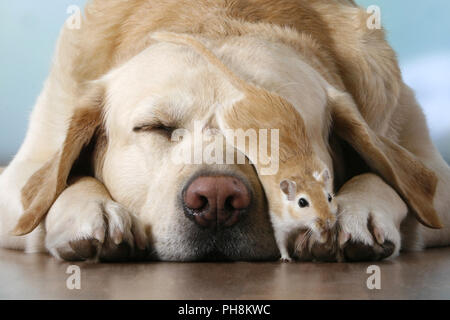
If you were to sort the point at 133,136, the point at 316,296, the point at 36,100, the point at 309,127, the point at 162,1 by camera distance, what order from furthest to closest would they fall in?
the point at 36,100
the point at 162,1
the point at 133,136
the point at 309,127
the point at 316,296

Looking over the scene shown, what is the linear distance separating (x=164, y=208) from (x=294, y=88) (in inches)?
28.6

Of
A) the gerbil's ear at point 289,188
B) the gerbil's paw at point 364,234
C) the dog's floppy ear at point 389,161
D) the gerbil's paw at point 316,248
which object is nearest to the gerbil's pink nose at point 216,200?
the gerbil's ear at point 289,188

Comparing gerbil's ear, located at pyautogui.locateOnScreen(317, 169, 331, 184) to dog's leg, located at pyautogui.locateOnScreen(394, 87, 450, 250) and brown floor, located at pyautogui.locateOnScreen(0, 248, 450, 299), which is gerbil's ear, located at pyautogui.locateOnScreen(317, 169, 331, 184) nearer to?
brown floor, located at pyautogui.locateOnScreen(0, 248, 450, 299)

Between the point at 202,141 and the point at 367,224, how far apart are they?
2.24 ft

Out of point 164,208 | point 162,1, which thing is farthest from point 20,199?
point 162,1

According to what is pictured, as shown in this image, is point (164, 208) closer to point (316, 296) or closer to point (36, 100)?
point (316, 296)

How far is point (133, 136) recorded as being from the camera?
9.39 feet

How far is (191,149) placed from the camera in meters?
2.57

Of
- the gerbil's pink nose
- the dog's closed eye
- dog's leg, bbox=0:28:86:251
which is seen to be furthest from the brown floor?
dog's leg, bbox=0:28:86:251

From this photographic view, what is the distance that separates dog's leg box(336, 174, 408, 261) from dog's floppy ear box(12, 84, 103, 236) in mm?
1178

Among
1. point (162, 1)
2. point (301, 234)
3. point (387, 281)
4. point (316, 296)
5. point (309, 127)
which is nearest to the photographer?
point (316, 296)

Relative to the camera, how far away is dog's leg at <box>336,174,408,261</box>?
7.91 feet

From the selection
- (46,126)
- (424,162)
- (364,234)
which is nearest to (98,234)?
(364,234)

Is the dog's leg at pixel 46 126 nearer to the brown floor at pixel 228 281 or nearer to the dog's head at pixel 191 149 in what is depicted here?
the dog's head at pixel 191 149
